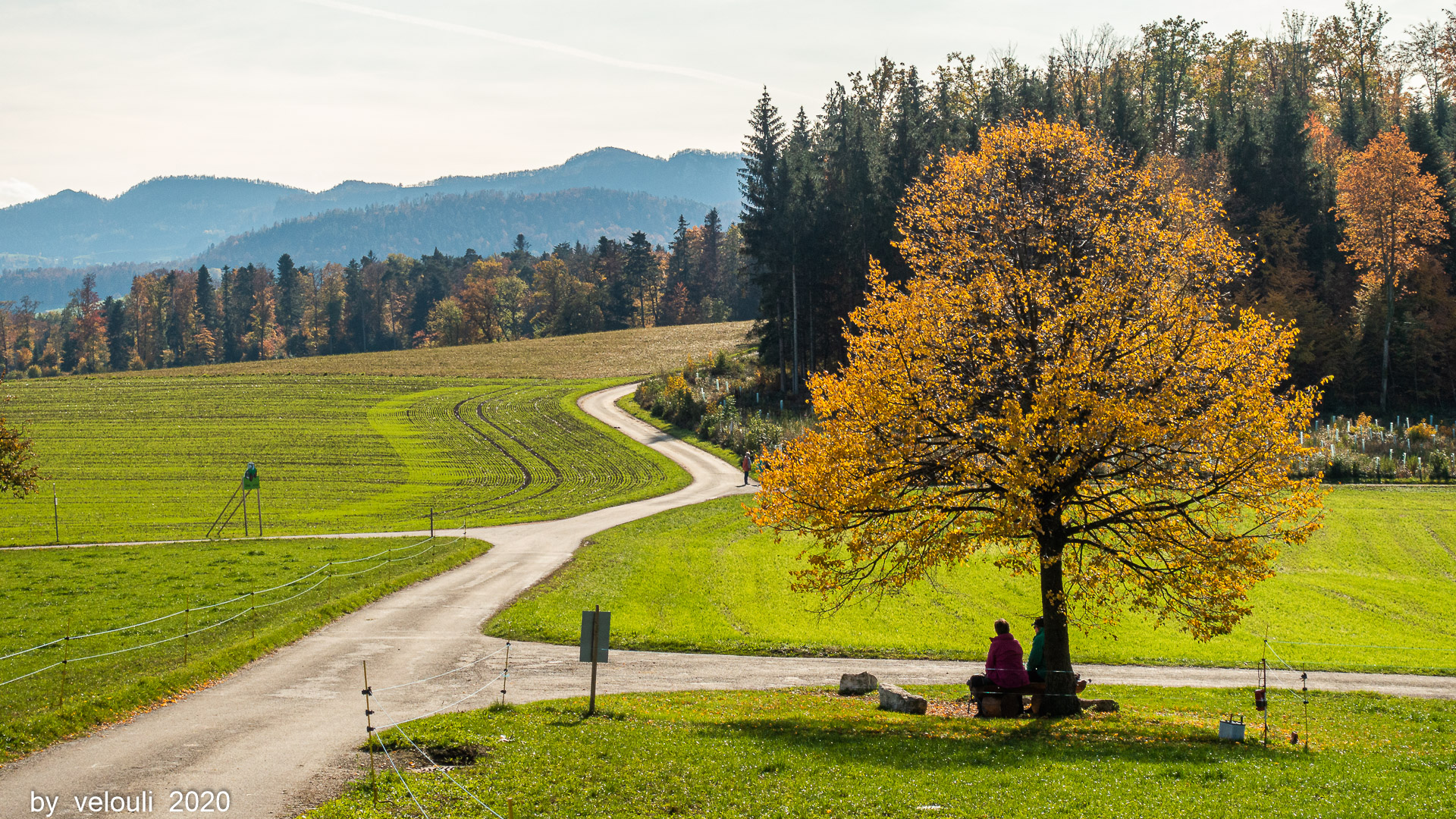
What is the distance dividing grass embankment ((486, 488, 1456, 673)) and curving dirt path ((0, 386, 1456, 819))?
40.9 inches

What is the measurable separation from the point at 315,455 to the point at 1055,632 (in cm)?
5235

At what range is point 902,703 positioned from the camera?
667 inches

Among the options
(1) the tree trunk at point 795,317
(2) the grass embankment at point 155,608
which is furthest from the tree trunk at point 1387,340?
(2) the grass embankment at point 155,608

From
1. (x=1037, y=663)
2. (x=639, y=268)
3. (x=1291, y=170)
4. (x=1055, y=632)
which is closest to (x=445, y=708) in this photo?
(x=1037, y=663)

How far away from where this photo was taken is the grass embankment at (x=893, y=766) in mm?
11156

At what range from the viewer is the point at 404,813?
440 inches

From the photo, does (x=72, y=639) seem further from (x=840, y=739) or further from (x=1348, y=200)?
(x=1348, y=200)

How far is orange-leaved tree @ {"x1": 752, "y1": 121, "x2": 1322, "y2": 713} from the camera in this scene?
1580 centimetres

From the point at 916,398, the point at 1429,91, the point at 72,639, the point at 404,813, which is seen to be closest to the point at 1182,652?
the point at 916,398

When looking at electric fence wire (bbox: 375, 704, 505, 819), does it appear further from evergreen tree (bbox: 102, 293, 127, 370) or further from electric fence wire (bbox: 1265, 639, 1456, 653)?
evergreen tree (bbox: 102, 293, 127, 370)

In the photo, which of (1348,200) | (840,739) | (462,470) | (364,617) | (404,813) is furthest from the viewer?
(1348,200)

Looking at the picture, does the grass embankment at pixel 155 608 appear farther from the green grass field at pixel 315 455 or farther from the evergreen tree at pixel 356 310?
the evergreen tree at pixel 356 310

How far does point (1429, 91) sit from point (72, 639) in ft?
390

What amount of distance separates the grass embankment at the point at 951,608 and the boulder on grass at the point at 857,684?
3.02 meters
